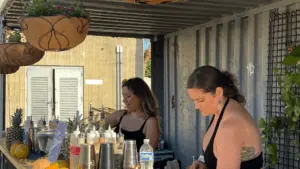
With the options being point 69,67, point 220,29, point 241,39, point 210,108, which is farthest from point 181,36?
point 69,67

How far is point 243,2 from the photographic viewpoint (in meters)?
4.46

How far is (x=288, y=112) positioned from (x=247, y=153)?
3.41 ft

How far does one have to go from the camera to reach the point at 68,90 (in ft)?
43.2

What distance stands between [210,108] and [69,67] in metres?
11.0

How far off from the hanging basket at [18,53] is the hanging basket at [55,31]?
1.30 m

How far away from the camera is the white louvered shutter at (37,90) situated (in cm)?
1274

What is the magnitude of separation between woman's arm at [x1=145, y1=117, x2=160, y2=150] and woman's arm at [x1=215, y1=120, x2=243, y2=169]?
163cm

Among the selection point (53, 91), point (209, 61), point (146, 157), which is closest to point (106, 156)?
point (146, 157)

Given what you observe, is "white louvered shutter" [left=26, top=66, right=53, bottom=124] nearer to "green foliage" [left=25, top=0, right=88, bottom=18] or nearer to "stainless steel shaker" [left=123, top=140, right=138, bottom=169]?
"green foliage" [left=25, top=0, right=88, bottom=18]

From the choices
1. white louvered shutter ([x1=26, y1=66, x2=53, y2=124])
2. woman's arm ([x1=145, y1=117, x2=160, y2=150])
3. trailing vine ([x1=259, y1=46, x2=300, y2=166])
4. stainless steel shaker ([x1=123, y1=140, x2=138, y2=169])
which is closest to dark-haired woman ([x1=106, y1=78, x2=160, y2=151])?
woman's arm ([x1=145, y1=117, x2=160, y2=150])

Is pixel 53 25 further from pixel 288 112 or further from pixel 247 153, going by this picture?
pixel 288 112

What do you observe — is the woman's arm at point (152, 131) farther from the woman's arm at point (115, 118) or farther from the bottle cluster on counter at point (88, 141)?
the bottle cluster on counter at point (88, 141)

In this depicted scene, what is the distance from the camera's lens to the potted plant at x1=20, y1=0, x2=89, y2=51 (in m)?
3.54

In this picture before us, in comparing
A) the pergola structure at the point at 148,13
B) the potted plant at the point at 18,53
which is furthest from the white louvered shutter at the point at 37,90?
the potted plant at the point at 18,53
